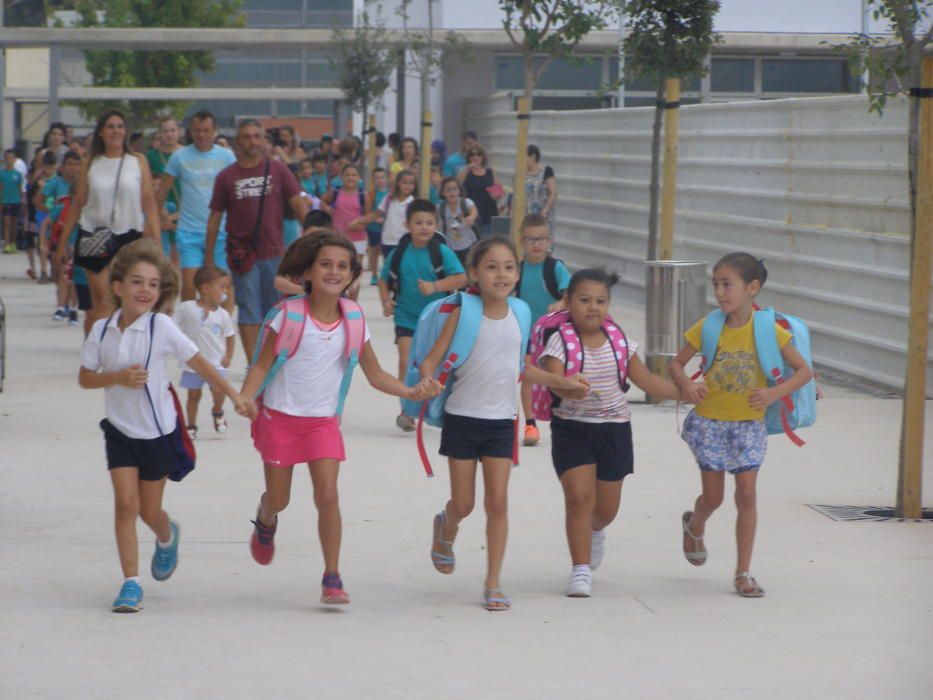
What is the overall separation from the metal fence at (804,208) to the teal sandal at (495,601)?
6.58 meters

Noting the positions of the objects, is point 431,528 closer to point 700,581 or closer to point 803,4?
point 700,581

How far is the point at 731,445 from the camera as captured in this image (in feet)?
21.9

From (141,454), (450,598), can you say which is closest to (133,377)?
(141,454)

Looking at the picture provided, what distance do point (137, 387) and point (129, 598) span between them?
2.52 ft

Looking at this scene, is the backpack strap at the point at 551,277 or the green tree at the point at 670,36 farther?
the green tree at the point at 670,36

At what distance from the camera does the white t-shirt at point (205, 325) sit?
10.1 meters

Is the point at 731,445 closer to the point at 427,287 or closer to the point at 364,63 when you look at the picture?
the point at 427,287

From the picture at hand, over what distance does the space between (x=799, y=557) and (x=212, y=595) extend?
2.55 m

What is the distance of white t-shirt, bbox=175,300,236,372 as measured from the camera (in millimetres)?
10141

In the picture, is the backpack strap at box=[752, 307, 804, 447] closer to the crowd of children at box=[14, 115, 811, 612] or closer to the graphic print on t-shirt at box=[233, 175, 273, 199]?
the crowd of children at box=[14, 115, 811, 612]

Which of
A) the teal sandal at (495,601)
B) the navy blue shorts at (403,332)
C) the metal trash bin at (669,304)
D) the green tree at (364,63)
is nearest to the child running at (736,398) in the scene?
the teal sandal at (495,601)

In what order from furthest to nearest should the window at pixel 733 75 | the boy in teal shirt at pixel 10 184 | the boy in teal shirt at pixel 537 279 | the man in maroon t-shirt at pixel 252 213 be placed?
the window at pixel 733 75, the boy in teal shirt at pixel 10 184, the man in maroon t-shirt at pixel 252 213, the boy in teal shirt at pixel 537 279

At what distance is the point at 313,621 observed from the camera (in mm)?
6055

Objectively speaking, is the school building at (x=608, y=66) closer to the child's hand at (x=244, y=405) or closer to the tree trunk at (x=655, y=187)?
the tree trunk at (x=655, y=187)
